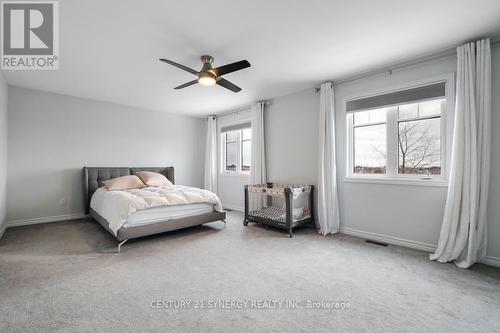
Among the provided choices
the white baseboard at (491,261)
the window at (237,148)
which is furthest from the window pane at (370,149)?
the window at (237,148)

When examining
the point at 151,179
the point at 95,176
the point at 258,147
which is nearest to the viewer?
the point at 95,176

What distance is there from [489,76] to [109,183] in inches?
226

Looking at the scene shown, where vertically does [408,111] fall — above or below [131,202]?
above

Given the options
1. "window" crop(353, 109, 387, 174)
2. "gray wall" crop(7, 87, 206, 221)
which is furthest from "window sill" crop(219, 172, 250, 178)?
"window" crop(353, 109, 387, 174)

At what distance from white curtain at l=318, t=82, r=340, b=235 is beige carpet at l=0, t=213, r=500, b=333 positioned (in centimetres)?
49

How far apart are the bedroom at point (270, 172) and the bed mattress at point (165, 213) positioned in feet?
0.11

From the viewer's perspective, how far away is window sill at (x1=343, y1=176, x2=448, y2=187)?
297 cm

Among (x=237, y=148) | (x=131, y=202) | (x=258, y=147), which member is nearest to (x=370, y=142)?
(x=258, y=147)

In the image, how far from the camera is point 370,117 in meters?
3.70

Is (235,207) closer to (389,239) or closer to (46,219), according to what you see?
(389,239)

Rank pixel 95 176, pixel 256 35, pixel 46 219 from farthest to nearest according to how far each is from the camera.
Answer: pixel 95 176 < pixel 46 219 < pixel 256 35

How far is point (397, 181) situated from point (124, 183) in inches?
184

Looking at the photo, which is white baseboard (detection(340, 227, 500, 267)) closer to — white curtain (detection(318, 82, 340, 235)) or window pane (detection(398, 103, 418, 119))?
white curtain (detection(318, 82, 340, 235))

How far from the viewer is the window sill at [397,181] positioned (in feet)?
9.75
